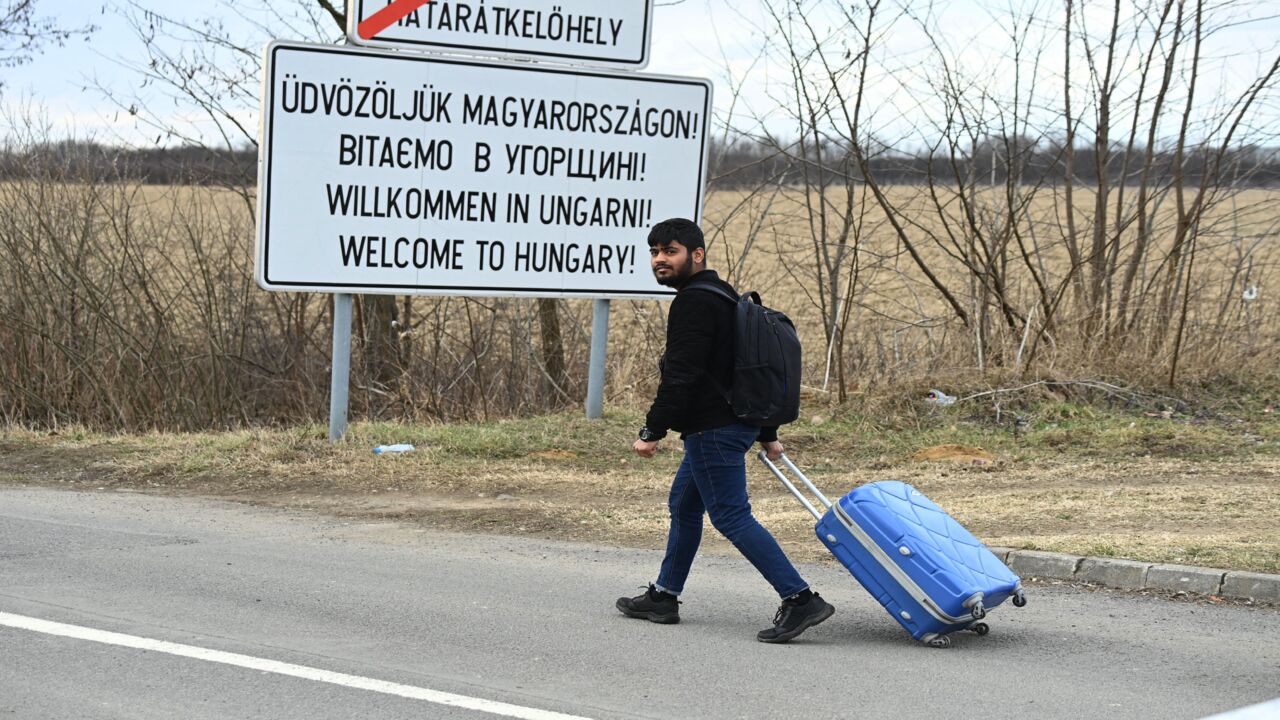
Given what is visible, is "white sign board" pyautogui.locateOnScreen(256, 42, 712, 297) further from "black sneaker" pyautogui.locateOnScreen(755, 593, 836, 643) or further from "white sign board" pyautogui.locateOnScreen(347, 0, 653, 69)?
"black sneaker" pyautogui.locateOnScreen(755, 593, 836, 643)

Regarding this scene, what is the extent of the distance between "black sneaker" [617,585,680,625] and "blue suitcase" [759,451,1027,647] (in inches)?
30.8

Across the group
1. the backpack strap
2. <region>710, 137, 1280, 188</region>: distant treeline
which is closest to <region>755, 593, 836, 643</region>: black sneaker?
the backpack strap

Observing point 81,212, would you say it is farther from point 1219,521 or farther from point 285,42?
point 1219,521

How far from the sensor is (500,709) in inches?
202

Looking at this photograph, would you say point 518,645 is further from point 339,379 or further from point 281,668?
point 339,379

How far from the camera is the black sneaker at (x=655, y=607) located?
6.44 m

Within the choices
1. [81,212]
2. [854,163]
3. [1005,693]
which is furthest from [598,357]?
[1005,693]

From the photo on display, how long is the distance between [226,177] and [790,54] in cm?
645

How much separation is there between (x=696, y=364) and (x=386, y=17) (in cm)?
615

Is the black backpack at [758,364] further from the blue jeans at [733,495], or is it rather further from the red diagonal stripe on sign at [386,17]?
the red diagonal stripe on sign at [386,17]

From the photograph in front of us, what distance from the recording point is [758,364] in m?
5.99

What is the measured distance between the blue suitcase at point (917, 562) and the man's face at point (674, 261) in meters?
1.17

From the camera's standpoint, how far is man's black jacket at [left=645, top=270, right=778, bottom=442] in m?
5.96

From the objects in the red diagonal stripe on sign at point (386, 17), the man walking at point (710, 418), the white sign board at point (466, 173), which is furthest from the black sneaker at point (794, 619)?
the red diagonal stripe on sign at point (386, 17)
